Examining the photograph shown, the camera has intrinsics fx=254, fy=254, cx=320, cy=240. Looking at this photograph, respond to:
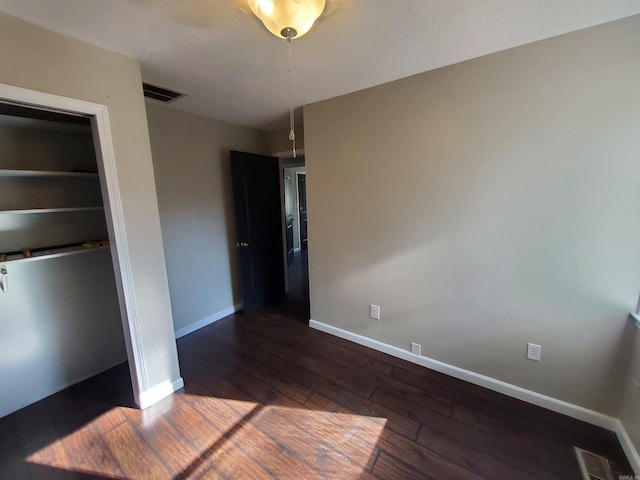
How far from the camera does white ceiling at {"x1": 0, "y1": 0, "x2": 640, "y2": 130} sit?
48.4 inches

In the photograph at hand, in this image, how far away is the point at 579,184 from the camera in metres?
1.52

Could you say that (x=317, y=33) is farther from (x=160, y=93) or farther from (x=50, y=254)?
(x=50, y=254)

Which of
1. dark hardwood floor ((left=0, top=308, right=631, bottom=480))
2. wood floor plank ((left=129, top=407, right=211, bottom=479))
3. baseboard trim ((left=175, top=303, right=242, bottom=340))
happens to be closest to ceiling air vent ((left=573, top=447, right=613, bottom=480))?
dark hardwood floor ((left=0, top=308, right=631, bottom=480))

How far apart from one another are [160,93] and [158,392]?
8.01ft

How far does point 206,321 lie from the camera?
3.05 metres

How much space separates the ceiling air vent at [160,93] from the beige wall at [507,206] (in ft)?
4.27

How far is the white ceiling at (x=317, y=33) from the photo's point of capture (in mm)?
1229

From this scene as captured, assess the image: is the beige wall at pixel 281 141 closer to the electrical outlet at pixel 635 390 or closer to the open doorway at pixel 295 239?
the open doorway at pixel 295 239

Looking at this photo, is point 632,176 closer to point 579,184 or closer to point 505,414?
point 579,184

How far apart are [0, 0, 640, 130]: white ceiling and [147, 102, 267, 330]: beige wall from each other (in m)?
0.74

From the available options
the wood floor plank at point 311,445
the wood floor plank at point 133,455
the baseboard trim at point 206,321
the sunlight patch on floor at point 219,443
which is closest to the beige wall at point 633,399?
the sunlight patch on floor at point 219,443

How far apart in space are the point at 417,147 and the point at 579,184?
1006 millimetres

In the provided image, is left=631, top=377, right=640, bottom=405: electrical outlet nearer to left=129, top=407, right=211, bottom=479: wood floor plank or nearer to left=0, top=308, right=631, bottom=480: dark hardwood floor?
left=0, top=308, right=631, bottom=480: dark hardwood floor

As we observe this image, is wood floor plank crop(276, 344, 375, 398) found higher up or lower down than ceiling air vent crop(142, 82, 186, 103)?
lower down
